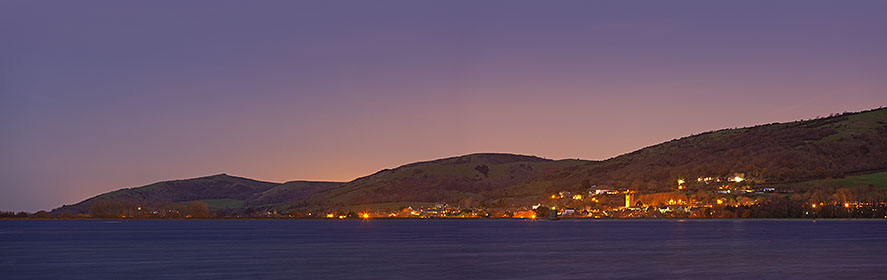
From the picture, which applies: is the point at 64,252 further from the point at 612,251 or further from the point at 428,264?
the point at 612,251

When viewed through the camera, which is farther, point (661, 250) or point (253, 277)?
point (661, 250)

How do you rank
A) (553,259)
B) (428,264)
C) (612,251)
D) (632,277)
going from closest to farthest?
(632,277) < (428,264) < (553,259) < (612,251)

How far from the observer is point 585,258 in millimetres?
84750

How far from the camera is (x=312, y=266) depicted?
247ft

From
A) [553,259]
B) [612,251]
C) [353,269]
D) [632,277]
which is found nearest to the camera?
[632,277]

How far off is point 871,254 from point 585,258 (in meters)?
26.9

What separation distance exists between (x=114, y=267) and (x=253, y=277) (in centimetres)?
1680

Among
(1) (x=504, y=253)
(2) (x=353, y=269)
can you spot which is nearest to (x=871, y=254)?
(1) (x=504, y=253)

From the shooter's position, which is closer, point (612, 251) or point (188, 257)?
point (188, 257)

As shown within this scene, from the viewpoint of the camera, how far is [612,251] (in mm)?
97438

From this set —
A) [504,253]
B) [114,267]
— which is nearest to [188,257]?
[114,267]

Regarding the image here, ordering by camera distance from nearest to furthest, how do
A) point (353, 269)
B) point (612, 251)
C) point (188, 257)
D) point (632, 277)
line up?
point (632, 277)
point (353, 269)
point (188, 257)
point (612, 251)

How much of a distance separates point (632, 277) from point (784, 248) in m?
44.5

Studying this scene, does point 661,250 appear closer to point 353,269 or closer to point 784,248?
point 784,248
